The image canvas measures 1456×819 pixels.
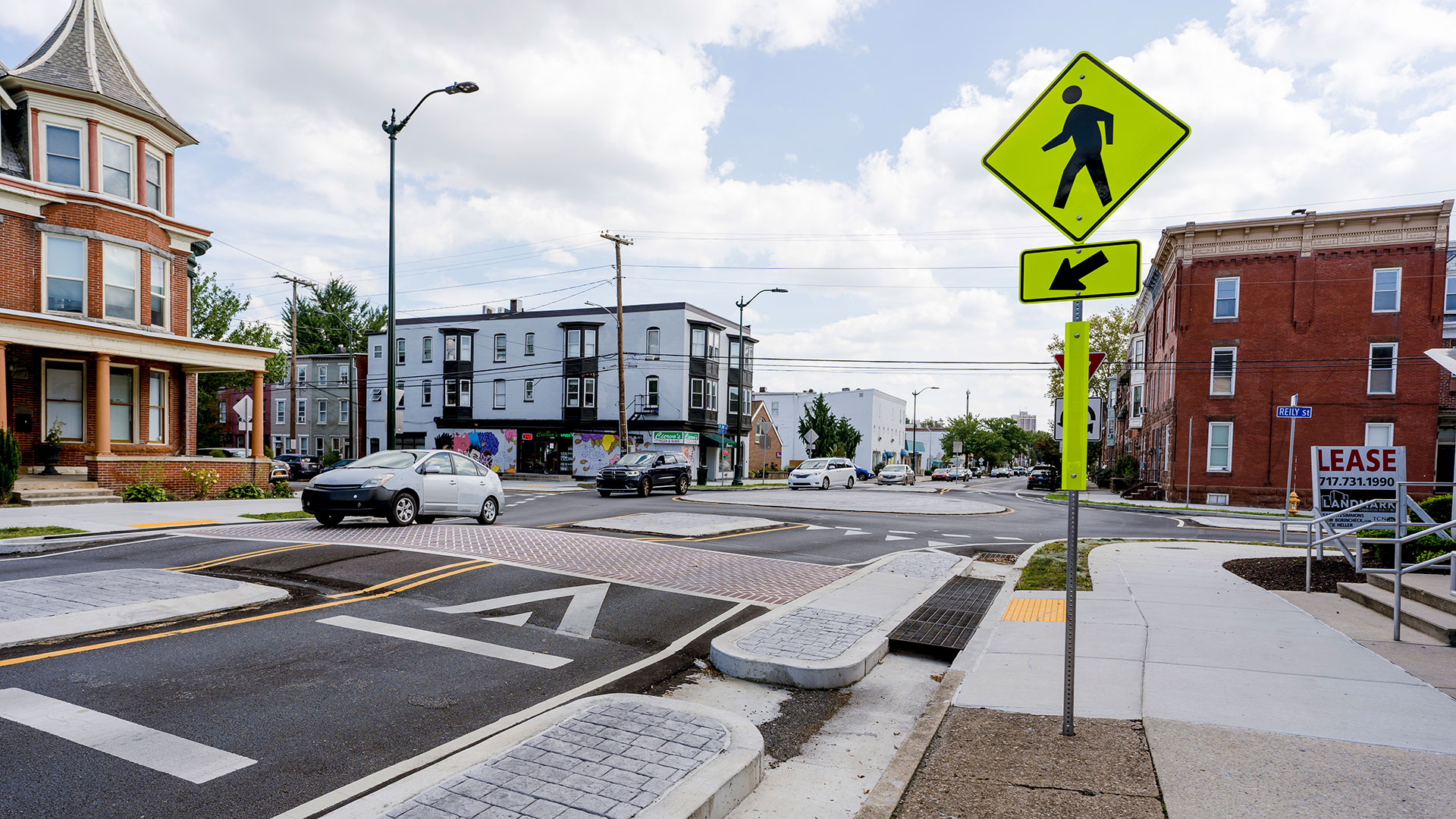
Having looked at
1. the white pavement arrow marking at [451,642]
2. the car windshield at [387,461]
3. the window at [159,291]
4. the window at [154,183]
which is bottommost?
the white pavement arrow marking at [451,642]

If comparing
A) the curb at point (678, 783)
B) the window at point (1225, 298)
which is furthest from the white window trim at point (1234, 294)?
the curb at point (678, 783)

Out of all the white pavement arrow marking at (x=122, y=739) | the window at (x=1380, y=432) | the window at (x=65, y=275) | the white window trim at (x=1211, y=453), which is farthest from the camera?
the white window trim at (x=1211, y=453)

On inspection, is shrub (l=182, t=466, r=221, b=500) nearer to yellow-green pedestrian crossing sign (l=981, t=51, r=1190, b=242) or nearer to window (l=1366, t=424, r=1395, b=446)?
yellow-green pedestrian crossing sign (l=981, t=51, r=1190, b=242)

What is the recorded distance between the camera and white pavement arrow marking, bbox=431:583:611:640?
23.4ft

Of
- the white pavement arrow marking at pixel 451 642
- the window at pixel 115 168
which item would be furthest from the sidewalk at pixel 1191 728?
the window at pixel 115 168

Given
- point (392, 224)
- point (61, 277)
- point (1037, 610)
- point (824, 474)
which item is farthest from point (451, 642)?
point (824, 474)

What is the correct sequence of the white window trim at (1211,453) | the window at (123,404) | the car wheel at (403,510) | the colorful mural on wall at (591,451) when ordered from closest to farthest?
the car wheel at (403,510) < the window at (123,404) < the white window trim at (1211,453) < the colorful mural on wall at (591,451)

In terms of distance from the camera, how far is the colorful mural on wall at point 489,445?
52906 mm

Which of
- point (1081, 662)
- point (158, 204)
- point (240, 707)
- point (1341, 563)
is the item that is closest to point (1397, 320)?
point (1341, 563)

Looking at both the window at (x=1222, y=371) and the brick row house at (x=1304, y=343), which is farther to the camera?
the window at (x=1222, y=371)

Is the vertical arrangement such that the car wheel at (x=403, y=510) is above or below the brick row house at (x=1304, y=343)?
below

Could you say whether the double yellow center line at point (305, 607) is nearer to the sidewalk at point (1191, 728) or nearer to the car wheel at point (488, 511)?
the car wheel at point (488, 511)

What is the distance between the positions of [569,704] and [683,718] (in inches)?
28.8

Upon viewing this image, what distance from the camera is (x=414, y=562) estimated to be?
9906 millimetres
